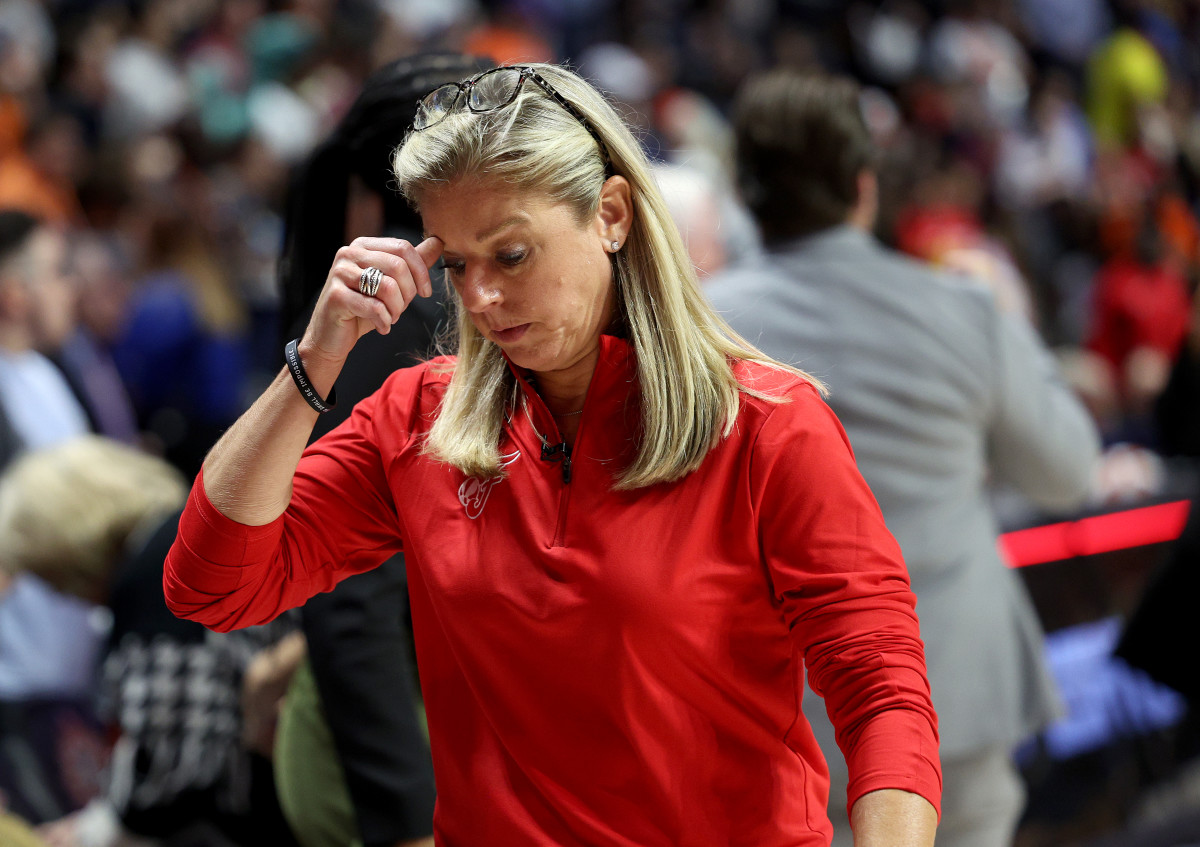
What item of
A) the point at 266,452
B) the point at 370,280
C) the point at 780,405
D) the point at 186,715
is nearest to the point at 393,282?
the point at 370,280

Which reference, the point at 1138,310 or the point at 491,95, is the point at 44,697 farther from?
the point at 1138,310

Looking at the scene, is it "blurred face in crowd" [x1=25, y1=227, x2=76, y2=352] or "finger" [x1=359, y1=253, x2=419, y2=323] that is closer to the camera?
"finger" [x1=359, y1=253, x2=419, y2=323]

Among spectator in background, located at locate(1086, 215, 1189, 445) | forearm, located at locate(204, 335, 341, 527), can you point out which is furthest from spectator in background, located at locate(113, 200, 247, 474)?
spectator in background, located at locate(1086, 215, 1189, 445)

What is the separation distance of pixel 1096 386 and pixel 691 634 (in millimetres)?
5650

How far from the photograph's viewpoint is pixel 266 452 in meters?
1.38

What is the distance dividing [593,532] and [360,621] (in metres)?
0.58

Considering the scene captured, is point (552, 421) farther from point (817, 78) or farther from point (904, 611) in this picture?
point (817, 78)

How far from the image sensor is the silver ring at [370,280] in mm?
1377

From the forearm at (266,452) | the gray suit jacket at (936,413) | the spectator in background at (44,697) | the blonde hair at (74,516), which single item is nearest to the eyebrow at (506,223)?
the forearm at (266,452)

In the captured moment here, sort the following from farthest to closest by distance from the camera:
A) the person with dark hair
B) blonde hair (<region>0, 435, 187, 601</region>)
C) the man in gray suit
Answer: blonde hair (<region>0, 435, 187, 601</region>) → the man in gray suit → the person with dark hair

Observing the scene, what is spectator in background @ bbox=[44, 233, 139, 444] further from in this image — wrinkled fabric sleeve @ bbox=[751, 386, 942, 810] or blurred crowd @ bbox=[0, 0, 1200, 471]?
wrinkled fabric sleeve @ bbox=[751, 386, 942, 810]

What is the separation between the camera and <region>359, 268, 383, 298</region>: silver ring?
138 centimetres

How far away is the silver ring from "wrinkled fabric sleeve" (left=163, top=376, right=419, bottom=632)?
23 centimetres

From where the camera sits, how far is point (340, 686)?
1779 mm
